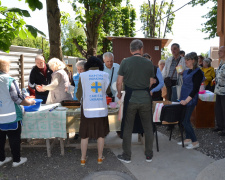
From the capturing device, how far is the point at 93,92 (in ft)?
10.9

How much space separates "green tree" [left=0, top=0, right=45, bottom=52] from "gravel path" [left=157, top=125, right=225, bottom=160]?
355 centimetres

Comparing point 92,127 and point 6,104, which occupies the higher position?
point 6,104

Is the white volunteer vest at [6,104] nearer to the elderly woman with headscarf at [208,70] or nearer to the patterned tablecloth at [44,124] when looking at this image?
the patterned tablecloth at [44,124]

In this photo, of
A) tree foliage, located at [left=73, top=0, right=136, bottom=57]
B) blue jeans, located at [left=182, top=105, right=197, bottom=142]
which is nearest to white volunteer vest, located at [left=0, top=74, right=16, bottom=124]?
blue jeans, located at [left=182, top=105, right=197, bottom=142]

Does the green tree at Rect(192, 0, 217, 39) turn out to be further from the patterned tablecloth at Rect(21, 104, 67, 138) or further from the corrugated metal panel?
the patterned tablecloth at Rect(21, 104, 67, 138)

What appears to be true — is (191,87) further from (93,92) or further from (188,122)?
(93,92)

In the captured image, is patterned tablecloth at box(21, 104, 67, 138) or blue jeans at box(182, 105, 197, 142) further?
blue jeans at box(182, 105, 197, 142)

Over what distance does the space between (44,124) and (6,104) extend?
2.38 feet

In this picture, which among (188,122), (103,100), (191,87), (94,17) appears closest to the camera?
(103,100)

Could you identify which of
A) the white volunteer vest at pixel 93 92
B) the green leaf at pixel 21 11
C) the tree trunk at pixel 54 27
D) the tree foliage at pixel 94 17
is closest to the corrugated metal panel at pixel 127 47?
the tree foliage at pixel 94 17

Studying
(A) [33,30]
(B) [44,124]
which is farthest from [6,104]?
(A) [33,30]

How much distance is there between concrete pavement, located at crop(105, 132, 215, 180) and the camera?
3.24 metres

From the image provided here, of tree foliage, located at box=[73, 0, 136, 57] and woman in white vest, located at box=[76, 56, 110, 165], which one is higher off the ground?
tree foliage, located at box=[73, 0, 136, 57]

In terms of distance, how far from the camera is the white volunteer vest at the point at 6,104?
10.4 ft
